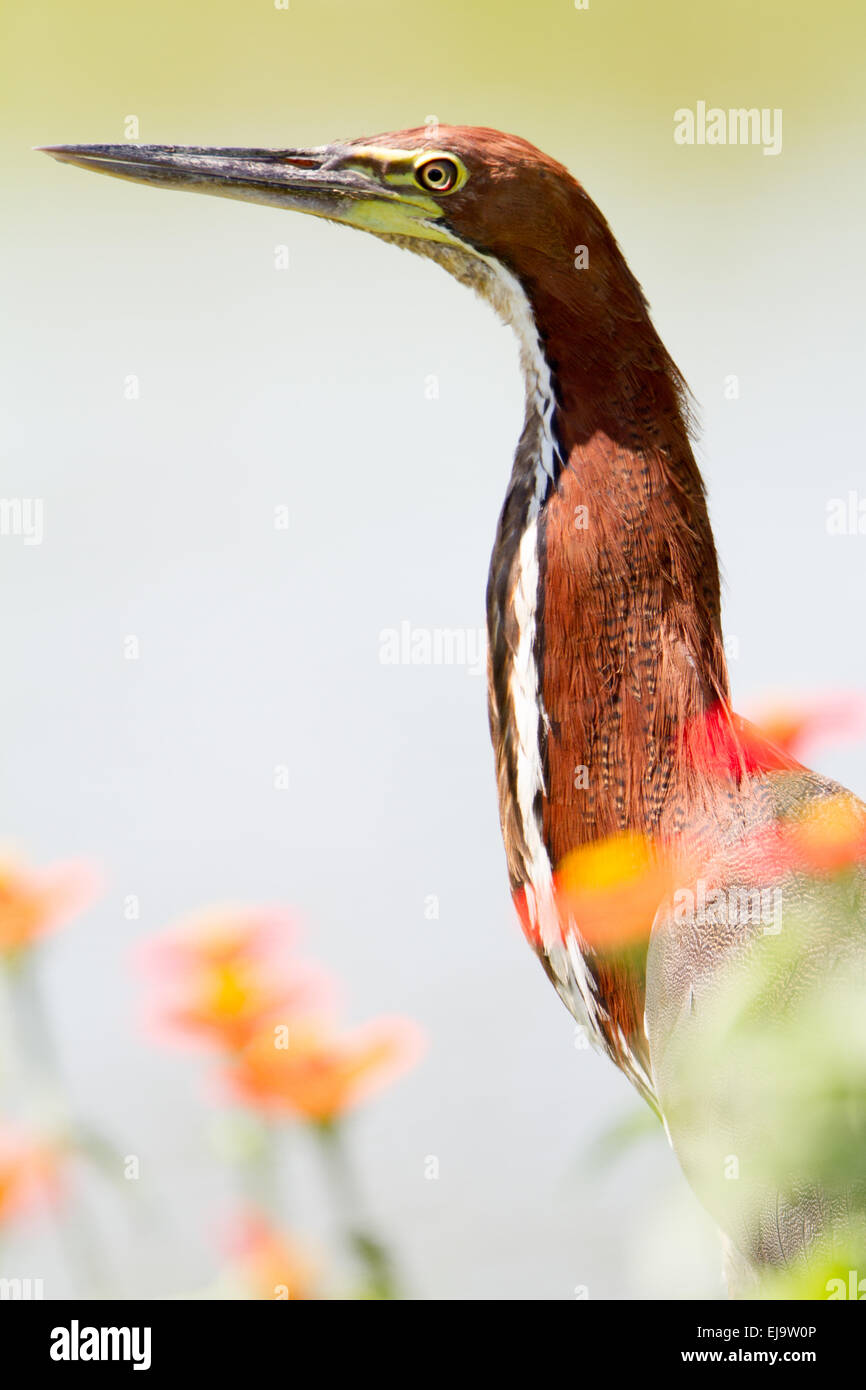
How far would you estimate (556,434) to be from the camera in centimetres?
77

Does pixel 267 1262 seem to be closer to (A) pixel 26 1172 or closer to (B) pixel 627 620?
(A) pixel 26 1172

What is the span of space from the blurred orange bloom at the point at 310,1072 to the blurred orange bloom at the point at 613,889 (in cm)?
34

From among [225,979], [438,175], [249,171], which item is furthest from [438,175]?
[225,979]

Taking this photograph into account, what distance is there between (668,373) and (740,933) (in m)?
0.36

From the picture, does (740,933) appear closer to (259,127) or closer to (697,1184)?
(697,1184)

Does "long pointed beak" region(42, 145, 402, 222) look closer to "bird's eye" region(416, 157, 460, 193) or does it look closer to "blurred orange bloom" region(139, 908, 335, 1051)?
"bird's eye" region(416, 157, 460, 193)

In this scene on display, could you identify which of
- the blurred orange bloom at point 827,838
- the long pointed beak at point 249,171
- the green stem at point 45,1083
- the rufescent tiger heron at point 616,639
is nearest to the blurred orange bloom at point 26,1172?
the green stem at point 45,1083

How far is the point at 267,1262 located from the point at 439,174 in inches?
24.3

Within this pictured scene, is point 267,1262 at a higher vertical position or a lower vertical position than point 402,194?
lower

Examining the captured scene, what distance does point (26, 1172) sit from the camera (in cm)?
48

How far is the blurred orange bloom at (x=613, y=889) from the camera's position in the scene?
0.79 m

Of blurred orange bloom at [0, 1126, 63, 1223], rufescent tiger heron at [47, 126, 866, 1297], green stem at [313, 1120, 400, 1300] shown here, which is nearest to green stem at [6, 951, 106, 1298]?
blurred orange bloom at [0, 1126, 63, 1223]

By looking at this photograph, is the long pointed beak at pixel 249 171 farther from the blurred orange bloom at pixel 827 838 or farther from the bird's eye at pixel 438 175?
the blurred orange bloom at pixel 827 838

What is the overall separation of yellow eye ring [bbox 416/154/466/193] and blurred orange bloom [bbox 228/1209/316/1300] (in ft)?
1.95
